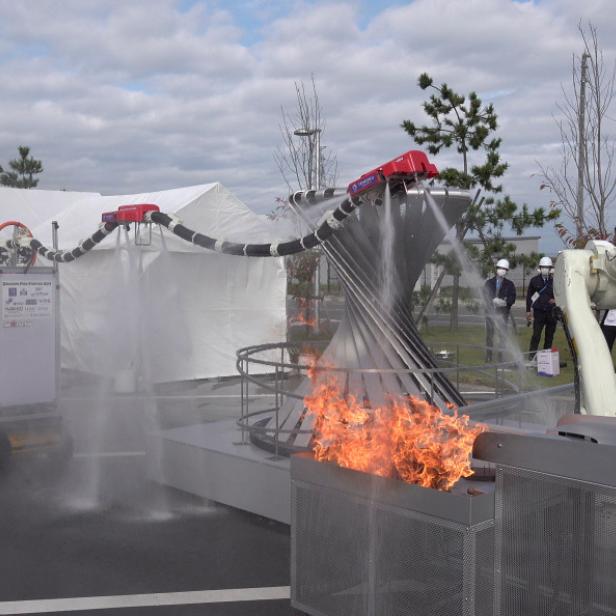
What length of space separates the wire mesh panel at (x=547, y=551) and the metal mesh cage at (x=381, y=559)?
0.28 feet

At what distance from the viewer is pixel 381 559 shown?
342cm

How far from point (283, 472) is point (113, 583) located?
1504mm

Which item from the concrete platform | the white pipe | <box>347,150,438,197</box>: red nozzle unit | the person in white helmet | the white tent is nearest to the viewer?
the white pipe

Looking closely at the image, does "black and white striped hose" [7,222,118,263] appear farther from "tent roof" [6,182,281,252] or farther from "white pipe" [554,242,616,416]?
"white pipe" [554,242,616,416]

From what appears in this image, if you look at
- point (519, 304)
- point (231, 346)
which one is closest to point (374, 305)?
point (231, 346)

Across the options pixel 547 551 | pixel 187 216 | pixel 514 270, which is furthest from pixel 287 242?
pixel 514 270

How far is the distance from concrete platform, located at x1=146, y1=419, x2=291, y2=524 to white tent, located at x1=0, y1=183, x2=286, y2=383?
4206 mm

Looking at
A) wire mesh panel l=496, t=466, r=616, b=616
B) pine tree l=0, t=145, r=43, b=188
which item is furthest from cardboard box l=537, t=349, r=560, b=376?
pine tree l=0, t=145, r=43, b=188

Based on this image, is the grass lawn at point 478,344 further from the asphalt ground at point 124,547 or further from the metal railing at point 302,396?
the asphalt ground at point 124,547

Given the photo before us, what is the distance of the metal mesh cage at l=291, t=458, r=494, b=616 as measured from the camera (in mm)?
3102

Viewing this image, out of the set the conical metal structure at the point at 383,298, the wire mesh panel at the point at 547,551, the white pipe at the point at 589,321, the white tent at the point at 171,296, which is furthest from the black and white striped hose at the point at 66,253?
the wire mesh panel at the point at 547,551

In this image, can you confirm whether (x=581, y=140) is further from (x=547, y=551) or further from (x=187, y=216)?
(x=547, y=551)

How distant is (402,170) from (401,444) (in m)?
2.12

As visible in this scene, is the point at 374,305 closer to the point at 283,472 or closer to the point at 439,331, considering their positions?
the point at 283,472
